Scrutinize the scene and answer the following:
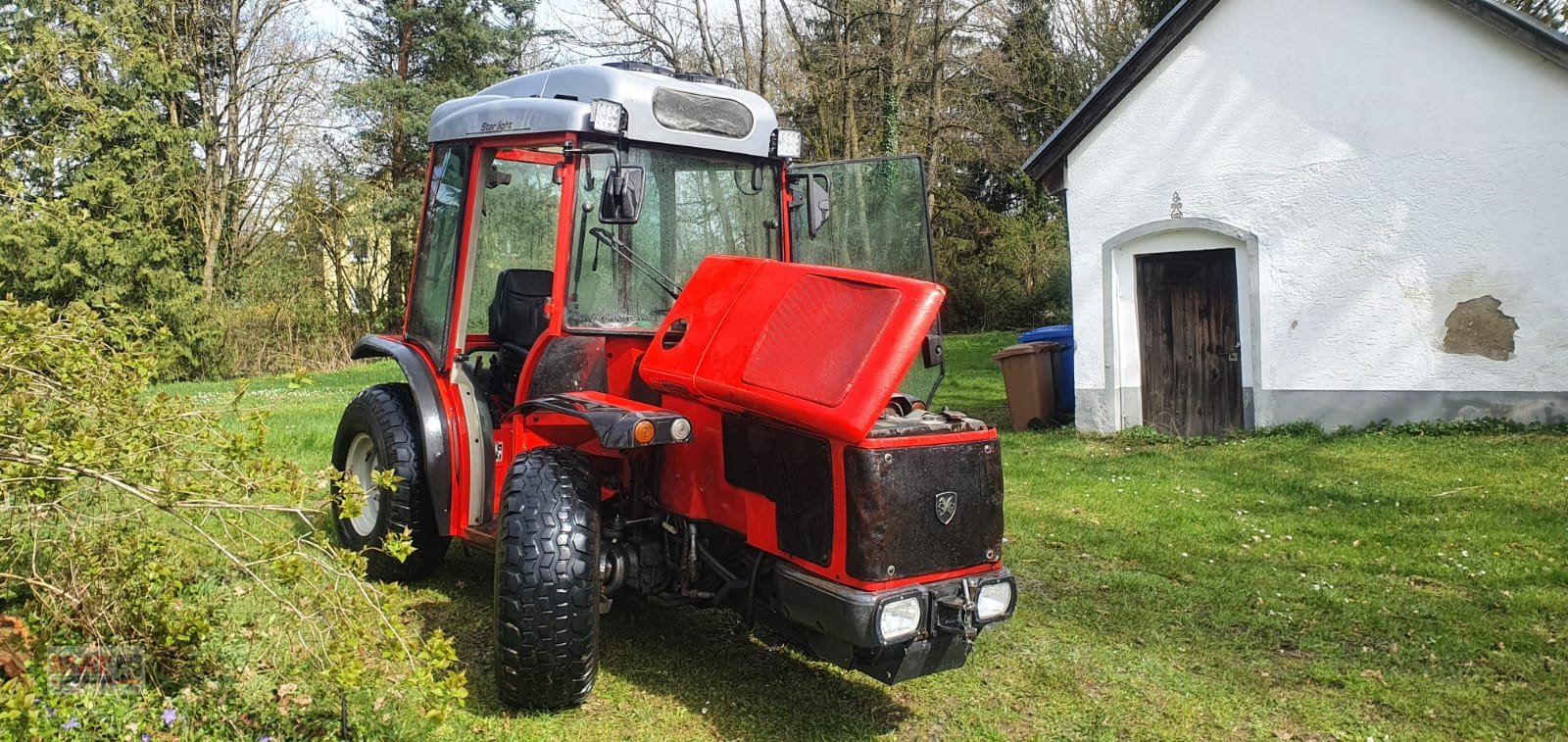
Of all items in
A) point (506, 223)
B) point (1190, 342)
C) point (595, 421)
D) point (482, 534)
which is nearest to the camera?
point (595, 421)

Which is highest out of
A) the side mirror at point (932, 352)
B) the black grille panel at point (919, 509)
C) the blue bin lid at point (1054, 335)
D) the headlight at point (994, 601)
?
the blue bin lid at point (1054, 335)

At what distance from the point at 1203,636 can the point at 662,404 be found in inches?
106

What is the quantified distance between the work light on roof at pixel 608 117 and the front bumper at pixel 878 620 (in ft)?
5.94

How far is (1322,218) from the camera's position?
414 inches

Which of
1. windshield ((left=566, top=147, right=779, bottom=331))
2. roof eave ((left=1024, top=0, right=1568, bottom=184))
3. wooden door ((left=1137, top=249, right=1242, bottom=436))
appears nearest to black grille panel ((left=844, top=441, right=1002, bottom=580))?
windshield ((left=566, top=147, right=779, bottom=331))

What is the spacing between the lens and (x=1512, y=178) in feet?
31.8

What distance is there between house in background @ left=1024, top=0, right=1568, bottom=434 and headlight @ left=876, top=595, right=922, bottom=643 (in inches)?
337

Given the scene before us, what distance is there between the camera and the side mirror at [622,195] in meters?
4.03

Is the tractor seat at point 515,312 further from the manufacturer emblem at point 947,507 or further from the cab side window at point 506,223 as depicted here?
the manufacturer emblem at point 947,507

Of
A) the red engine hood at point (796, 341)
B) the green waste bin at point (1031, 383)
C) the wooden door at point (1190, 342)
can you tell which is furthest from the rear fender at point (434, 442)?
the wooden door at point (1190, 342)

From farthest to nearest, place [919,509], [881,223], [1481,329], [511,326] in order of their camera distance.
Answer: [1481,329]
[881,223]
[511,326]
[919,509]

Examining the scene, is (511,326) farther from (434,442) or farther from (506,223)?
(434,442)

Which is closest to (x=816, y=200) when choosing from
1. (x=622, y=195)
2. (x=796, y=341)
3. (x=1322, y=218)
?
(x=622, y=195)

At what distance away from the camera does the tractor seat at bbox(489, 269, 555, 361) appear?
17.0 feet
